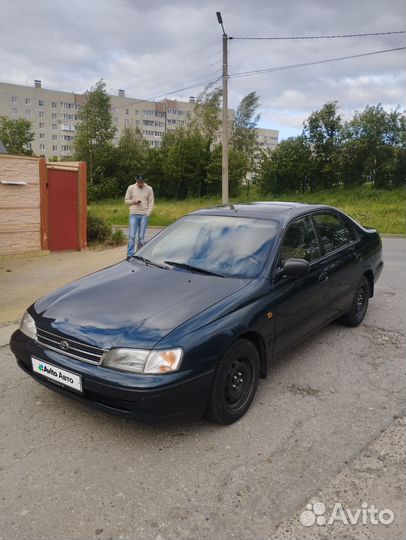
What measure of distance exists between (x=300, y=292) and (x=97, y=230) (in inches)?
340

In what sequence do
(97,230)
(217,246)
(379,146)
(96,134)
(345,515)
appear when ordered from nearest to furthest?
(345,515) < (217,246) < (97,230) < (379,146) < (96,134)

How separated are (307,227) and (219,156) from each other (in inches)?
1183

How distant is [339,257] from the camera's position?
4.50m

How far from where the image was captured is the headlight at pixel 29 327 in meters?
3.16

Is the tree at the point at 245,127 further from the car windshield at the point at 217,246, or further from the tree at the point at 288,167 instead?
the car windshield at the point at 217,246

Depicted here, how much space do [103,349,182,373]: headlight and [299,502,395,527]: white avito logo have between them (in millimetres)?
1039

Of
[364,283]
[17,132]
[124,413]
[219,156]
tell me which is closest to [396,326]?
[364,283]

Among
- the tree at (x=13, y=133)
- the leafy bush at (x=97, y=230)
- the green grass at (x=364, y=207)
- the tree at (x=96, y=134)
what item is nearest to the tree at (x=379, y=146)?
the green grass at (x=364, y=207)

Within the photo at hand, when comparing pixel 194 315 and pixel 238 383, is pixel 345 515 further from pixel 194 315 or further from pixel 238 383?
pixel 194 315

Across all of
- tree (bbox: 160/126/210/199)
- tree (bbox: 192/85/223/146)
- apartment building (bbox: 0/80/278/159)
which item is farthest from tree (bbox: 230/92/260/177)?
apartment building (bbox: 0/80/278/159)

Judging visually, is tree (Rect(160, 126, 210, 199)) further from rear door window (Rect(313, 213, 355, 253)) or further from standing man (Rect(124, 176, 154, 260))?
rear door window (Rect(313, 213, 355, 253))

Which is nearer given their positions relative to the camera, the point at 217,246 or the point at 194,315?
the point at 194,315

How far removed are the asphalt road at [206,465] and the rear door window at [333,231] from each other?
4.54ft

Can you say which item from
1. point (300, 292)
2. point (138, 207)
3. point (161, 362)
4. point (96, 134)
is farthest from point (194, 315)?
point (96, 134)
